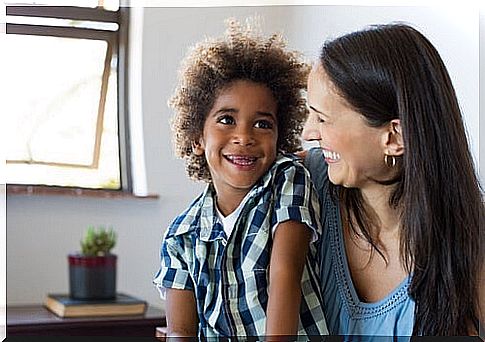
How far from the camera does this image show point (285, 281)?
110 cm

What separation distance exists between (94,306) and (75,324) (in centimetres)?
4

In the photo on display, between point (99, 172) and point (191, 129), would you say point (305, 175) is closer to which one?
point (191, 129)

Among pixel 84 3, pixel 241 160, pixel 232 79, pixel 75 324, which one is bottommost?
pixel 75 324

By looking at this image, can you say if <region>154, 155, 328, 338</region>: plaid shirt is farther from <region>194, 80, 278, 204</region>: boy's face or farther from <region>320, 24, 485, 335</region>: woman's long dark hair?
<region>320, 24, 485, 335</region>: woman's long dark hair

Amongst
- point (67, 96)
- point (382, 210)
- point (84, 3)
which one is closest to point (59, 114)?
point (67, 96)

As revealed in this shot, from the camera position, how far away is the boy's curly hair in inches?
44.2

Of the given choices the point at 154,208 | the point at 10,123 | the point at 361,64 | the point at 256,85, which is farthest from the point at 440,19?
the point at 10,123

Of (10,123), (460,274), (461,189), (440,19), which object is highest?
(440,19)

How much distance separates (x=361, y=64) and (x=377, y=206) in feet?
0.70

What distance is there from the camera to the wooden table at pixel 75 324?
3.88 ft

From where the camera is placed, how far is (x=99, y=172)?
1.18 metres

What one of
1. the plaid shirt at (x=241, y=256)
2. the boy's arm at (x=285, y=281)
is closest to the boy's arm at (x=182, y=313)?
the plaid shirt at (x=241, y=256)

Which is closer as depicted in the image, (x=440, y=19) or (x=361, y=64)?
(x=361, y=64)

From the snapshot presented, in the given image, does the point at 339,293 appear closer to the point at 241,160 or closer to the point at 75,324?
the point at 241,160
